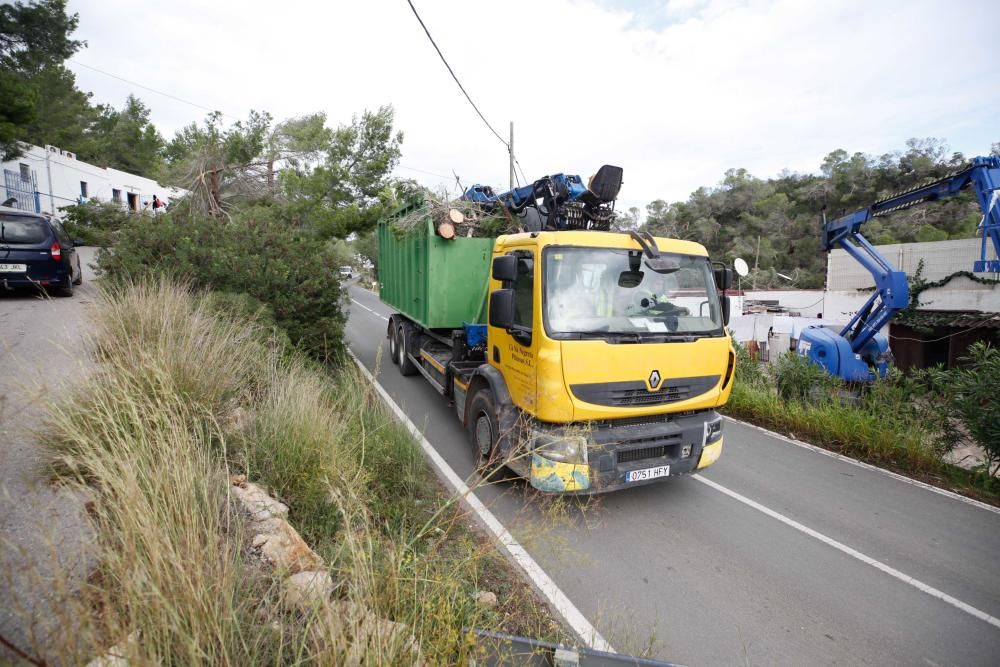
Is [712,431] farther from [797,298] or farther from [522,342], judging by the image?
[797,298]

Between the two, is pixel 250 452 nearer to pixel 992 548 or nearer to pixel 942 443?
pixel 992 548

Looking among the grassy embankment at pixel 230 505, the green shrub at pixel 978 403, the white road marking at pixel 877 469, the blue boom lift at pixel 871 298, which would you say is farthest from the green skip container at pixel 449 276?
the blue boom lift at pixel 871 298

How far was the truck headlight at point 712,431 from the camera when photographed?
14.1 ft

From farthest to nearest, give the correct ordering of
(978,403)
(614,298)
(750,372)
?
(750,372) → (978,403) → (614,298)

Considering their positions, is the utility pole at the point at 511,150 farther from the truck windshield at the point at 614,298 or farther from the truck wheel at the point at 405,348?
the truck windshield at the point at 614,298

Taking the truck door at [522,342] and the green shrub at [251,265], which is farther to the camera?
the green shrub at [251,265]

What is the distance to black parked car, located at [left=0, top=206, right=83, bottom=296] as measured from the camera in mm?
7746

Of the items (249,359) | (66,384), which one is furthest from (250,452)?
(249,359)

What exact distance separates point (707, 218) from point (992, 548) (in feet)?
131

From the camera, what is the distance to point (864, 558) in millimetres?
3672

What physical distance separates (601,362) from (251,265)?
18.8ft

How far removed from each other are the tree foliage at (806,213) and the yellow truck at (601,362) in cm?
2750

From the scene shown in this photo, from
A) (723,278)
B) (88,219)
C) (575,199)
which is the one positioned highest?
(88,219)

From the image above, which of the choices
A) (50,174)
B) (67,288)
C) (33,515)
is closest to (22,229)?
(67,288)
